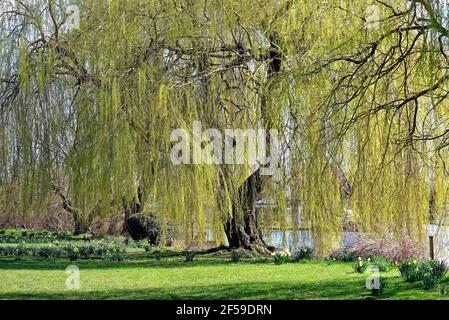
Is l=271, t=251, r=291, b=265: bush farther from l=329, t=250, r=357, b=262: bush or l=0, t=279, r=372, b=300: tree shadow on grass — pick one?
l=0, t=279, r=372, b=300: tree shadow on grass

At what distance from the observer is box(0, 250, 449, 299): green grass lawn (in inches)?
217

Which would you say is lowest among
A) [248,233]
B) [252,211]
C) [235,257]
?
[235,257]

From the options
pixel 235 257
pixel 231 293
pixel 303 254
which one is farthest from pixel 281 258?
pixel 231 293

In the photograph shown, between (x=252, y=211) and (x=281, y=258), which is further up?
(x=252, y=211)

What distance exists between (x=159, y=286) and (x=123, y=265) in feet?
6.85

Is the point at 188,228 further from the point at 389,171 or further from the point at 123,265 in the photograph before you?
the point at 389,171

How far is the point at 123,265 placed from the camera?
8.05 m

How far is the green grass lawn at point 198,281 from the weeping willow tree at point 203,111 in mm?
494

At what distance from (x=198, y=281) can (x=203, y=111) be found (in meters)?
1.84

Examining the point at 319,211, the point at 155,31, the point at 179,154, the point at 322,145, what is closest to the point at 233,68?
the point at 155,31

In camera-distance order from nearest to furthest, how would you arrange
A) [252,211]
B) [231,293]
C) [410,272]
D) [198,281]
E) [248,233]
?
1. [231,293]
2. [410,272]
3. [198,281]
4. [252,211]
5. [248,233]

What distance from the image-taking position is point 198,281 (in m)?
6.41

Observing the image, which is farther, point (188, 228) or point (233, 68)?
point (233, 68)

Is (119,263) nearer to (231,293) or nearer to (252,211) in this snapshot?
(252,211)
